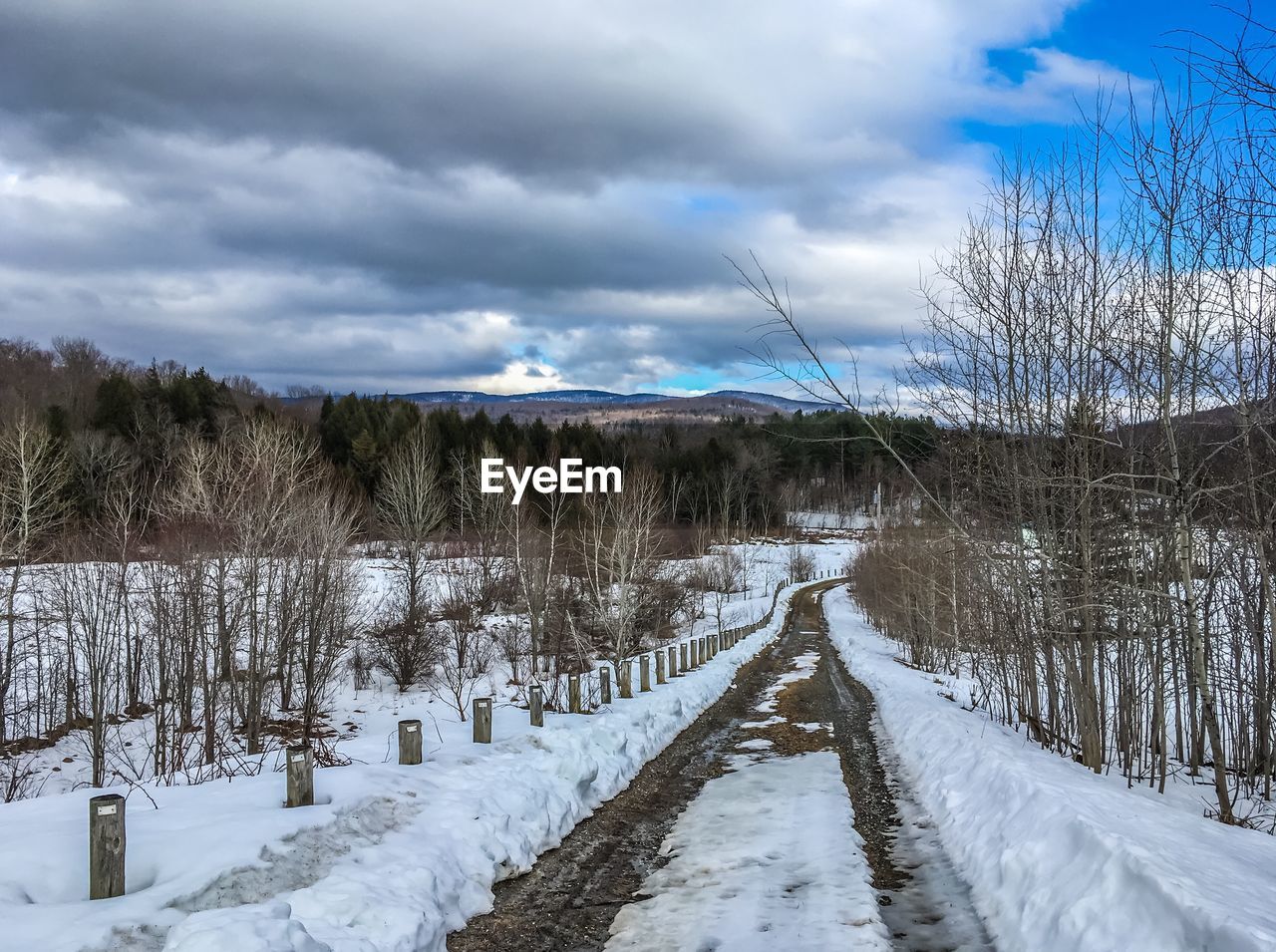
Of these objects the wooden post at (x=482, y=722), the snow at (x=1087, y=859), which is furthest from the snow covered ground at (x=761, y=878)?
the wooden post at (x=482, y=722)

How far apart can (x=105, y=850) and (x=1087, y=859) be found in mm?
6193

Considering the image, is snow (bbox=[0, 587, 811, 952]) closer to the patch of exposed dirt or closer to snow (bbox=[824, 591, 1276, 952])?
the patch of exposed dirt

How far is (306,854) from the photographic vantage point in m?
5.41

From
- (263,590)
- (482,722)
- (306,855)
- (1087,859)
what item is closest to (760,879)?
(1087,859)

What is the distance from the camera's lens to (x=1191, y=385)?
27.2 ft

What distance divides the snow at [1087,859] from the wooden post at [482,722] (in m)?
4.94

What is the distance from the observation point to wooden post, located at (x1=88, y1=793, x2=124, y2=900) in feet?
15.0

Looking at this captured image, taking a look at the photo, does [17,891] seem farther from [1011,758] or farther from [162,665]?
[162,665]

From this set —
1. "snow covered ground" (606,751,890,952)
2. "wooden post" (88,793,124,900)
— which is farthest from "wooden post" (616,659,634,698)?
"wooden post" (88,793,124,900)

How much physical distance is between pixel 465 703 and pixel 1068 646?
61.5 feet

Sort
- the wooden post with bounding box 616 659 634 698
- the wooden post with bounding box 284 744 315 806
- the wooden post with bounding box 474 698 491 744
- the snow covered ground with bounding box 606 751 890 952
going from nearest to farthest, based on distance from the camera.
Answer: the snow covered ground with bounding box 606 751 890 952
the wooden post with bounding box 284 744 315 806
the wooden post with bounding box 474 698 491 744
the wooden post with bounding box 616 659 634 698

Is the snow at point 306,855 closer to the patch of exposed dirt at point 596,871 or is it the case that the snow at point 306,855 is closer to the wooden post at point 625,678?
the patch of exposed dirt at point 596,871

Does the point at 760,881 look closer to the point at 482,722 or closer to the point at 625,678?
the point at 482,722

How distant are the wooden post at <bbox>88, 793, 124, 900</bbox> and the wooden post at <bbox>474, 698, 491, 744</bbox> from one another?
4482 millimetres
